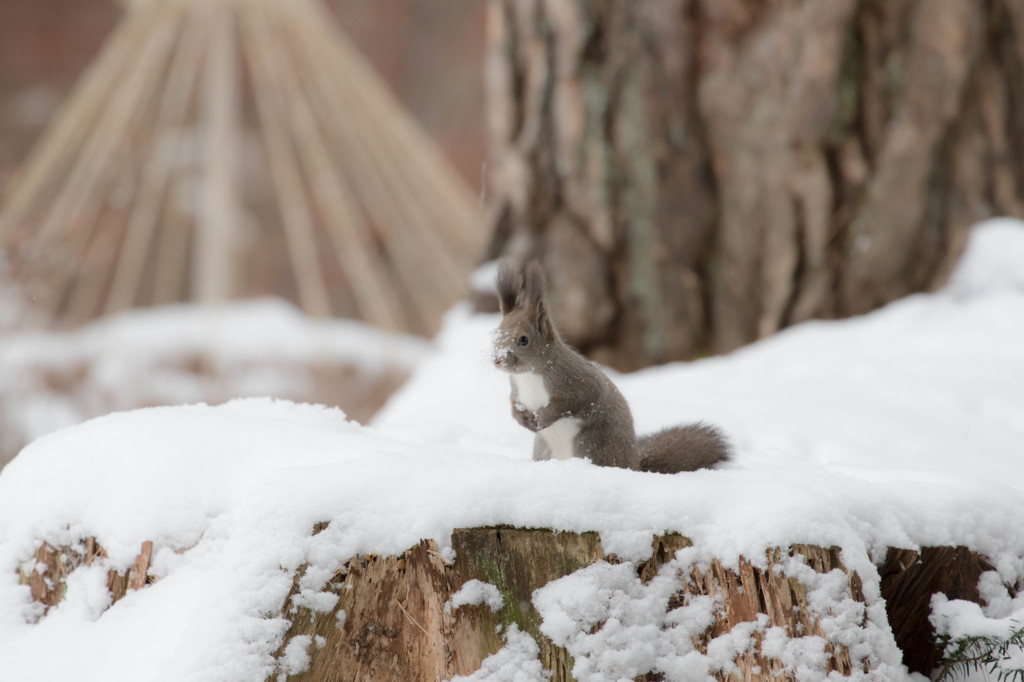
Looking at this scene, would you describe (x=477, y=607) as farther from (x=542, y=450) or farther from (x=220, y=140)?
(x=220, y=140)

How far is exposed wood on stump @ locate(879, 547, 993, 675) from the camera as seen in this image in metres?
1.11

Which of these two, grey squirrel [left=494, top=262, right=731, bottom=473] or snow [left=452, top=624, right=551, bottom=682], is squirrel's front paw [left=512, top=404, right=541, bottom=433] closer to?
grey squirrel [left=494, top=262, right=731, bottom=473]

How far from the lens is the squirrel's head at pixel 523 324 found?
3.86ft

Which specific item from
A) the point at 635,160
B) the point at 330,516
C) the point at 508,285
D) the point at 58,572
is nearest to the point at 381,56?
the point at 635,160

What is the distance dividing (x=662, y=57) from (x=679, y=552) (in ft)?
6.30

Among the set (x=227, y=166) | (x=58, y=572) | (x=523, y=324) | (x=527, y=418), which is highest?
(x=227, y=166)

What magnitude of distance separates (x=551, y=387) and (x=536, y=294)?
133 millimetres

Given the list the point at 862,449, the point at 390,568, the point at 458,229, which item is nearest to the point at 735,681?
the point at 390,568

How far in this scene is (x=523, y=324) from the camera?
3.90 ft

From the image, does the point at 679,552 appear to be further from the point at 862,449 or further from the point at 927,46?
the point at 927,46

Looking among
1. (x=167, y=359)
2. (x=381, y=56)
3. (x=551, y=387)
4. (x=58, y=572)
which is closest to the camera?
(x=58, y=572)

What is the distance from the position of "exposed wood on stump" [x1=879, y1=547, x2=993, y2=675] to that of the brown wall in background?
4.81 meters

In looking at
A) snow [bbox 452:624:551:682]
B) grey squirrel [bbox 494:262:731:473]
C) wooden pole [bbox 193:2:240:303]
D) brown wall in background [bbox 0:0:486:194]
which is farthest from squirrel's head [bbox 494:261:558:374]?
brown wall in background [bbox 0:0:486:194]

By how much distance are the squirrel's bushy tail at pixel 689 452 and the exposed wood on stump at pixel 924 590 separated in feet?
0.92
